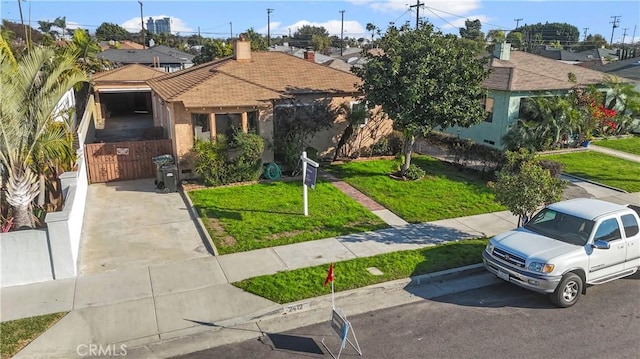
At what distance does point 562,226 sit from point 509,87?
13.4 meters

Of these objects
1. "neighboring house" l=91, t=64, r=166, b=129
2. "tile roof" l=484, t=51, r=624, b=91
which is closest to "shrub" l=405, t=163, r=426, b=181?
"tile roof" l=484, t=51, r=624, b=91

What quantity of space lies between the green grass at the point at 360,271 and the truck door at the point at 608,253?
232 centimetres

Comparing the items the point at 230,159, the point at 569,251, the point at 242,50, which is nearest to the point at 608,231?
the point at 569,251

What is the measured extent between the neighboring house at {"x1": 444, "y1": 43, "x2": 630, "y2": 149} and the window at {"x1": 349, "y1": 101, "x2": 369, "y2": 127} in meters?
6.09

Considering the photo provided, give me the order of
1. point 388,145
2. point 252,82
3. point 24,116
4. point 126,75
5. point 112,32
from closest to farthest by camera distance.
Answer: point 24,116 → point 252,82 → point 388,145 → point 126,75 → point 112,32

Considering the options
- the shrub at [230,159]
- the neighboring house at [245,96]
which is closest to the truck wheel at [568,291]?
the shrub at [230,159]

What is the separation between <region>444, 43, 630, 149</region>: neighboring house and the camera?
70.7 feet

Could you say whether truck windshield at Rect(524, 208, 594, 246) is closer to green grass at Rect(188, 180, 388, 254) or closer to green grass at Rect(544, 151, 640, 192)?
green grass at Rect(188, 180, 388, 254)

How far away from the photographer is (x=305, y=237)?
11602mm

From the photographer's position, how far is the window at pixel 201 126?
16.2 metres

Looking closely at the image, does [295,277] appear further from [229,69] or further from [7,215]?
[229,69]

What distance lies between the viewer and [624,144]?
2356cm

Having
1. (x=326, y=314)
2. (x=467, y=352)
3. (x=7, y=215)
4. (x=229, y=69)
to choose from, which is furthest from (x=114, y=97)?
(x=467, y=352)

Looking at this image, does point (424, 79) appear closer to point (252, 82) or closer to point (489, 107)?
point (252, 82)
